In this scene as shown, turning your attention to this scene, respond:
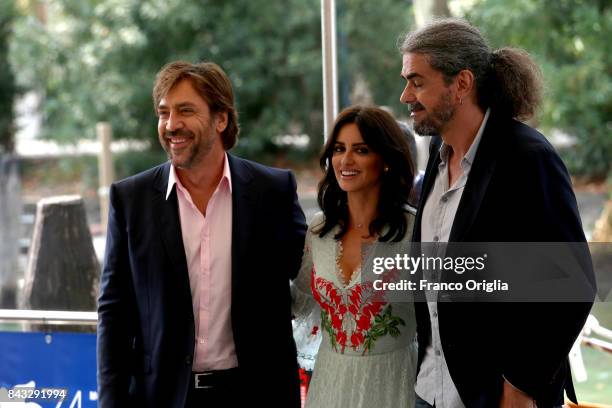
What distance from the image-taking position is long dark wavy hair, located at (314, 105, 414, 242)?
2578mm

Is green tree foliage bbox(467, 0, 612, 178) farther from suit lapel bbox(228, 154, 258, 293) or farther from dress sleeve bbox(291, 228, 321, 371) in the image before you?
suit lapel bbox(228, 154, 258, 293)

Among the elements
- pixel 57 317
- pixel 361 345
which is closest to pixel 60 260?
pixel 57 317

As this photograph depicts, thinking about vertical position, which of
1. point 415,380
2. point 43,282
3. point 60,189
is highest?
point 60,189

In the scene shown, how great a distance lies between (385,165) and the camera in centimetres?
262

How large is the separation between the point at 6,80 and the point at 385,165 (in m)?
13.6

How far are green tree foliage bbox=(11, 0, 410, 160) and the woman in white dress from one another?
10.5m

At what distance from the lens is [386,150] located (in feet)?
8.48

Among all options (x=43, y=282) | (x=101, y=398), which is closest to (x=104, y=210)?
(x=43, y=282)

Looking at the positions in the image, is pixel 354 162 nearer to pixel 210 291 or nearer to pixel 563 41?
pixel 210 291

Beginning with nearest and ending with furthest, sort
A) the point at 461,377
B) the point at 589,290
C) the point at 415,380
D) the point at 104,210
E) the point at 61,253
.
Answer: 1. the point at 589,290
2. the point at 461,377
3. the point at 415,380
4. the point at 61,253
5. the point at 104,210

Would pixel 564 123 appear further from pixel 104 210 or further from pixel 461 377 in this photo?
pixel 461 377

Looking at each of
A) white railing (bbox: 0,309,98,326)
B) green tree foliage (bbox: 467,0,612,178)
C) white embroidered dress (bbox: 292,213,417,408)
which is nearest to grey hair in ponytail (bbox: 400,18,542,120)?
white embroidered dress (bbox: 292,213,417,408)

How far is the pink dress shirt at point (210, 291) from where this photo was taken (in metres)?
2.53

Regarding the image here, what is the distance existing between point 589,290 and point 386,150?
0.76 m
